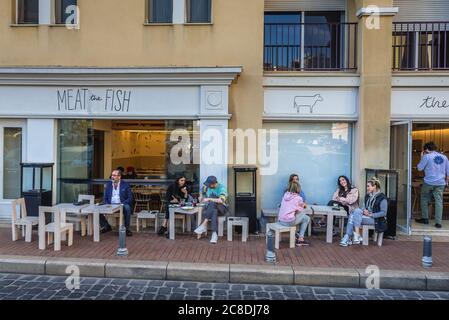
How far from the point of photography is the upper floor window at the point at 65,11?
9055 millimetres

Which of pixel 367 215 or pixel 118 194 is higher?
pixel 118 194

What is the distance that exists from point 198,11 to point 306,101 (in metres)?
3.37

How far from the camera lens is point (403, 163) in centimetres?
918

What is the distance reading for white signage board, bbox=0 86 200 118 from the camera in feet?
28.7

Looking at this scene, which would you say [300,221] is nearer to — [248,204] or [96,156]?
[248,204]

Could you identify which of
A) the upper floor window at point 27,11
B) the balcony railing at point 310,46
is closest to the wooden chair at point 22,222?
the upper floor window at point 27,11

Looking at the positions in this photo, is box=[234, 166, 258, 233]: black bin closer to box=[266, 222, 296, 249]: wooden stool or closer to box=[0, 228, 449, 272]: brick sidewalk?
box=[0, 228, 449, 272]: brick sidewalk

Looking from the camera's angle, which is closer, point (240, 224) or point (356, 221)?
point (356, 221)

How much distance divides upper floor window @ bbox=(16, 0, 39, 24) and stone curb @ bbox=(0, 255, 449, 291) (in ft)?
19.9

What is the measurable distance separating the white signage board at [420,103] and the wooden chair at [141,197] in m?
6.30

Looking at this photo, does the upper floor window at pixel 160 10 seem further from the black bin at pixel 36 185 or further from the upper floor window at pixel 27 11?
the black bin at pixel 36 185

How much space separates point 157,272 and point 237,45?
17.8ft

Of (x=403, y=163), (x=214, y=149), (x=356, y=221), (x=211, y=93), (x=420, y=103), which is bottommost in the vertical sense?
(x=356, y=221)

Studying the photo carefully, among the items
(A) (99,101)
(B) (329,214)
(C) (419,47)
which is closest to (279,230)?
(B) (329,214)
